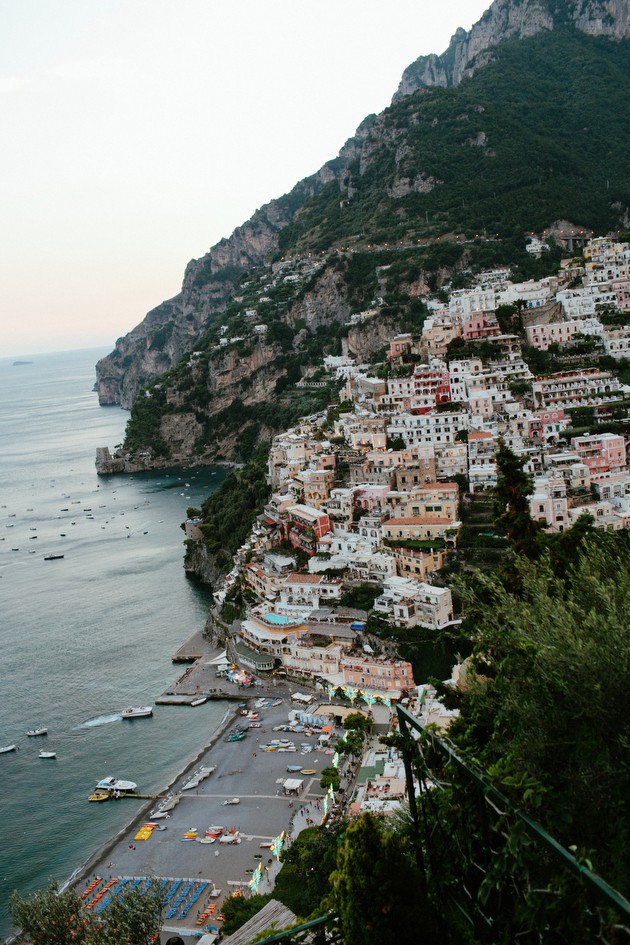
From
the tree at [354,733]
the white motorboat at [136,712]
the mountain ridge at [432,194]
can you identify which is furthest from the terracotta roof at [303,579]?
the mountain ridge at [432,194]

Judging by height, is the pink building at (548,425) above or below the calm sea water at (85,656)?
above

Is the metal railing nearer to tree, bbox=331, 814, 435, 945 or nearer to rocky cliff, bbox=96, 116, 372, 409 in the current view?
tree, bbox=331, 814, 435, 945

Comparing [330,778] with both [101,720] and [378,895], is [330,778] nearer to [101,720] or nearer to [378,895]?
[101,720]

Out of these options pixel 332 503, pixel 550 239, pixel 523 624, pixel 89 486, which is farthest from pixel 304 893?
pixel 89 486

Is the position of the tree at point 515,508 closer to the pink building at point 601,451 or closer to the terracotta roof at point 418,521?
the terracotta roof at point 418,521

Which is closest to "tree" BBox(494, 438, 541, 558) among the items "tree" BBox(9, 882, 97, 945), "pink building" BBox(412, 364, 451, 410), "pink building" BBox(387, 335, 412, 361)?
"tree" BBox(9, 882, 97, 945)

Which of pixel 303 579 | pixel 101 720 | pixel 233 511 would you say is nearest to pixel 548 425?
pixel 303 579
